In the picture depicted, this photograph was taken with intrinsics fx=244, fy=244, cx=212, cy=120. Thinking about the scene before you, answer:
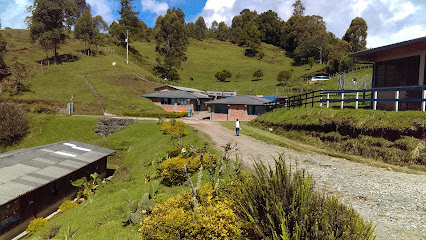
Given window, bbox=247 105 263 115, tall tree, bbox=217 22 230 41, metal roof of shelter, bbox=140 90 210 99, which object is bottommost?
window, bbox=247 105 263 115

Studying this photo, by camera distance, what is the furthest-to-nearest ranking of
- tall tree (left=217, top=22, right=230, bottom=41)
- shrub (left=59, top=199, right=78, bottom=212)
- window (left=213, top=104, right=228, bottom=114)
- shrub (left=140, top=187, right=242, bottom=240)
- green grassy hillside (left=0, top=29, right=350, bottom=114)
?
tall tree (left=217, top=22, right=230, bottom=41) < green grassy hillside (left=0, top=29, right=350, bottom=114) < window (left=213, top=104, right=228, bottom=114) < shrub (left=59, top=199, right=78, bottom=212) < shrub (left=140, top=187, right=242, bottom=240)

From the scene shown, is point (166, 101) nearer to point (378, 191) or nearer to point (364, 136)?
point (364, 136)

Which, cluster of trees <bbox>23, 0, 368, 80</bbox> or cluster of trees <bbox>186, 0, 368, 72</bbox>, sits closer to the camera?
cluster of trees <bbox>23, 0, 368, 80</bbox>

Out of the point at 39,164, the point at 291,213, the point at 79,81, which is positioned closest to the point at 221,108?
the point at 39,164

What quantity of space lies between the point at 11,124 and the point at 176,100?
86.9 ft

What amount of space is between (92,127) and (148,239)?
31509 mm

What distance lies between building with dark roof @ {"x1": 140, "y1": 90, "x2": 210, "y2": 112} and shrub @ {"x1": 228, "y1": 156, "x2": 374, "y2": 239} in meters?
43.9

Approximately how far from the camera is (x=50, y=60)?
64.2 metres

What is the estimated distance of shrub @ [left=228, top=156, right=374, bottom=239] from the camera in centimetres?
405

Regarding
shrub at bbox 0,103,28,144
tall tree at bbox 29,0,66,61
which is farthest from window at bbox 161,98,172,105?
tall tree at bbox 29,0,66,61

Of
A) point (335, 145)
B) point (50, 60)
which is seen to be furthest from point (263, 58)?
point (335, 145)

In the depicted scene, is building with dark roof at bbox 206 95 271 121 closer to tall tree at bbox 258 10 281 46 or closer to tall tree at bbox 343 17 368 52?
tall tree at bbox 343 17 368 52

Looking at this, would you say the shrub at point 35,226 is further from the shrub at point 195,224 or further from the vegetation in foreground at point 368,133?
the vegetation in foreground at point 368,133

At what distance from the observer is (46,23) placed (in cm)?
6381
